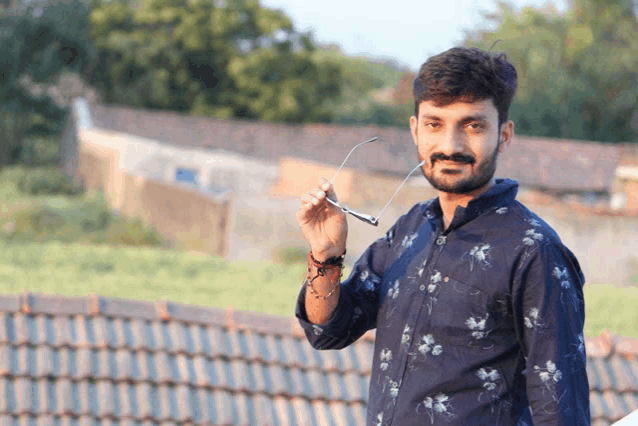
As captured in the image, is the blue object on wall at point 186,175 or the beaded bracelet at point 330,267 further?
the blue object on wall at point 186,175

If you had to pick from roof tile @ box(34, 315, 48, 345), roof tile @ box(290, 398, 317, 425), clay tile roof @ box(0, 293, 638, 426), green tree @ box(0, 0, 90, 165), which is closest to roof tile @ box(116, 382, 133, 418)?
clay tile roof @ box(0, 293, 638, 426)

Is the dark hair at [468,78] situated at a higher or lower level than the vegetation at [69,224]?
higher

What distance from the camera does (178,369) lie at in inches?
175

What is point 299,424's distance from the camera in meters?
4.35

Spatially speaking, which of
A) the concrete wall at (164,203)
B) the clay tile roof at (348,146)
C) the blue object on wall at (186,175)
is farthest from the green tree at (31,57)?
the blue object on wall at (186,175)

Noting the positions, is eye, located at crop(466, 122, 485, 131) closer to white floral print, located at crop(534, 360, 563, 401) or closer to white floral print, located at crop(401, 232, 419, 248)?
white floral print, located at crop(401, 232, 419, 248)

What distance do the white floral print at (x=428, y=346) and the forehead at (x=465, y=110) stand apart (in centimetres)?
50

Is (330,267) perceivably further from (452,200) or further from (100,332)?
(100,332)

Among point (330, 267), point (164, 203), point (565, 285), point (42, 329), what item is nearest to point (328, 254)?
point (330, 267)

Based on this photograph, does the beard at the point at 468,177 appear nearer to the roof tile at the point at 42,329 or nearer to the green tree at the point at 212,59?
the roof tile at the point at 42,329

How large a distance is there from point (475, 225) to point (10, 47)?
28.7m

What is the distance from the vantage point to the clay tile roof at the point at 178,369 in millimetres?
4246

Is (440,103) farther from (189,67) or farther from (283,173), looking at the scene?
(189,67)

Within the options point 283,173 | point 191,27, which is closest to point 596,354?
point 283,173
